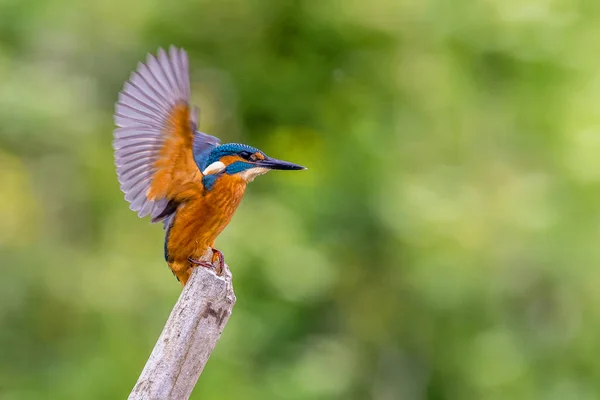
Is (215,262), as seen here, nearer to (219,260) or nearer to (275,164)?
(219,260)

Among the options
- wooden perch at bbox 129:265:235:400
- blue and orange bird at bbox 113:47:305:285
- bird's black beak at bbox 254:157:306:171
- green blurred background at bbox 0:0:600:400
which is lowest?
wooden perch at bbox 129:265:235:400

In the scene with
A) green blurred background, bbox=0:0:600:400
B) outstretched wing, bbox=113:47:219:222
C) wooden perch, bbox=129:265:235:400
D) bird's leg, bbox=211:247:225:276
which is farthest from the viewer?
green blurred background, bbox=0:0:600:400

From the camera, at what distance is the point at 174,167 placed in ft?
9.39

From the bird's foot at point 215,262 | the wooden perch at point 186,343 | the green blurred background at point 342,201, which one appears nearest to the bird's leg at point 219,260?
the bird's foot at point 215,262

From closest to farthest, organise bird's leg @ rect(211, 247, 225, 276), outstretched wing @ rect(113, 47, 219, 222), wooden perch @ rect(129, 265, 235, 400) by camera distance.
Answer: wooden perch @ rect(129, 265, 235, 400)
bird's leg @ rect(211, 247, 225, 276)
outstretched wing @ rect(113, 47, 219, 222)

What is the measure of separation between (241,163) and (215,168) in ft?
0.29

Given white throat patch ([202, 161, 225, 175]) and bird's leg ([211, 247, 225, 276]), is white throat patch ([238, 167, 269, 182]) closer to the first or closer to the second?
white throat patch ([202, 161, 225, 175])

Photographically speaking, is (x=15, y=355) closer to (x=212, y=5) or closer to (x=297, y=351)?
(x=297, y=351)

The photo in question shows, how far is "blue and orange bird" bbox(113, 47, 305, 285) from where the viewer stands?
9.27ft

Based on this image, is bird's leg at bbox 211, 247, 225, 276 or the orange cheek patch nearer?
bird's leg at bbox 211, 247, 225, 276

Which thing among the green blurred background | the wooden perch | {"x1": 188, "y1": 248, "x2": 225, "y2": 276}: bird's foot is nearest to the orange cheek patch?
{"x1": 188, "y1": 248, "x2": 225, "y2": 276}: bird's foot

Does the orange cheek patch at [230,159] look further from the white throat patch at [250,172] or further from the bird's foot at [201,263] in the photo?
the bird's foot at [201,263]

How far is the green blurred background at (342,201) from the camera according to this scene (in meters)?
7.41

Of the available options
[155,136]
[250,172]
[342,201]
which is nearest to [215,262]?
[250,172]
